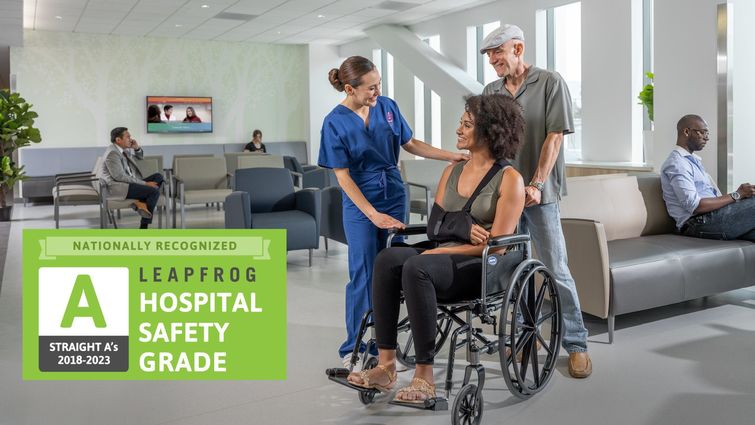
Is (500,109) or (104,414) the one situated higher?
(500,109)

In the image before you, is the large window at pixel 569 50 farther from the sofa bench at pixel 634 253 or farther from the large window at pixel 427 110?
the sofa bench at pixel 634 253

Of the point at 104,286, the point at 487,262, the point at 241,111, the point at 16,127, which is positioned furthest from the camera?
the point at 241,111

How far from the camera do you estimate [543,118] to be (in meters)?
3.20

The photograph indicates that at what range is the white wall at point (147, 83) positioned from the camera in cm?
1294

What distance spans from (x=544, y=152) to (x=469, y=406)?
1.16 m

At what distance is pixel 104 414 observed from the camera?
289 cm

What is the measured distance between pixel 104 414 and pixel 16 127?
394 centimetres

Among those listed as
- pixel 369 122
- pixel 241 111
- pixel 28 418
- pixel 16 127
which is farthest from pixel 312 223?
pixel 241 111

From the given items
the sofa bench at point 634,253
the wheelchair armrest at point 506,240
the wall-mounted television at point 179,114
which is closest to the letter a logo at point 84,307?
the wheelchair armrest at point 506,240

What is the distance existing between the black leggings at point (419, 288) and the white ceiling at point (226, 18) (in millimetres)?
8441

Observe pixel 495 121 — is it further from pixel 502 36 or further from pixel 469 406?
pixel 469 406

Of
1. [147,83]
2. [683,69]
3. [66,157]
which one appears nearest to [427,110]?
[147,83]

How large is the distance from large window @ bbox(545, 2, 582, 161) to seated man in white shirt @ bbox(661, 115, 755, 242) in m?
5.02

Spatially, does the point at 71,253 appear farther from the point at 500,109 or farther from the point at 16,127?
the point at 16,127
